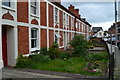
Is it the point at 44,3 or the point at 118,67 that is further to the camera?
the point at 44,3

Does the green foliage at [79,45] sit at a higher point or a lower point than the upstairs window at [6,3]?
lower

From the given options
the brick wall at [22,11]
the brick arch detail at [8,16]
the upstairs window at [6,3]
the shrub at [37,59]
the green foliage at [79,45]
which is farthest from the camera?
the green foliage at [79,45]

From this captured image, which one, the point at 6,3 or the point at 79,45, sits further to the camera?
the point at 79,45

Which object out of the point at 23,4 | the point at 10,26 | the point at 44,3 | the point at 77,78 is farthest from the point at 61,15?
the point at 77,78

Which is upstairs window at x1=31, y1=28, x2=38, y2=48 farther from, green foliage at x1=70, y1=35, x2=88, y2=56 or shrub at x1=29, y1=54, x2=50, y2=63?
green foliage at x1=70, y1=35, x2=88, y2=56

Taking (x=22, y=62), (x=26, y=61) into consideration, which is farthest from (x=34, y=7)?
(x=22, y=62)

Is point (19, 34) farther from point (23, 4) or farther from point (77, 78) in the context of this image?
point (77, 78)

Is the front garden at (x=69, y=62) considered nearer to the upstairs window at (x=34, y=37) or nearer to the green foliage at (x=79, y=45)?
the green foliage at (x=79, y=45)

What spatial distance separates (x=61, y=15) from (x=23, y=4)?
31.6ft

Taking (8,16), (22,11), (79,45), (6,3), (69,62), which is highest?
(6,3)

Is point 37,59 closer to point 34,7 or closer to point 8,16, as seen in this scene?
point 8,16

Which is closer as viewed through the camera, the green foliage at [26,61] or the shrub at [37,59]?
the green foliage at [26,61]

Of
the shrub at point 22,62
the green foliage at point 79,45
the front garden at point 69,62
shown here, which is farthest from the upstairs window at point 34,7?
the green foliage at point 79,45

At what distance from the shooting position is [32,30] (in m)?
11.7
